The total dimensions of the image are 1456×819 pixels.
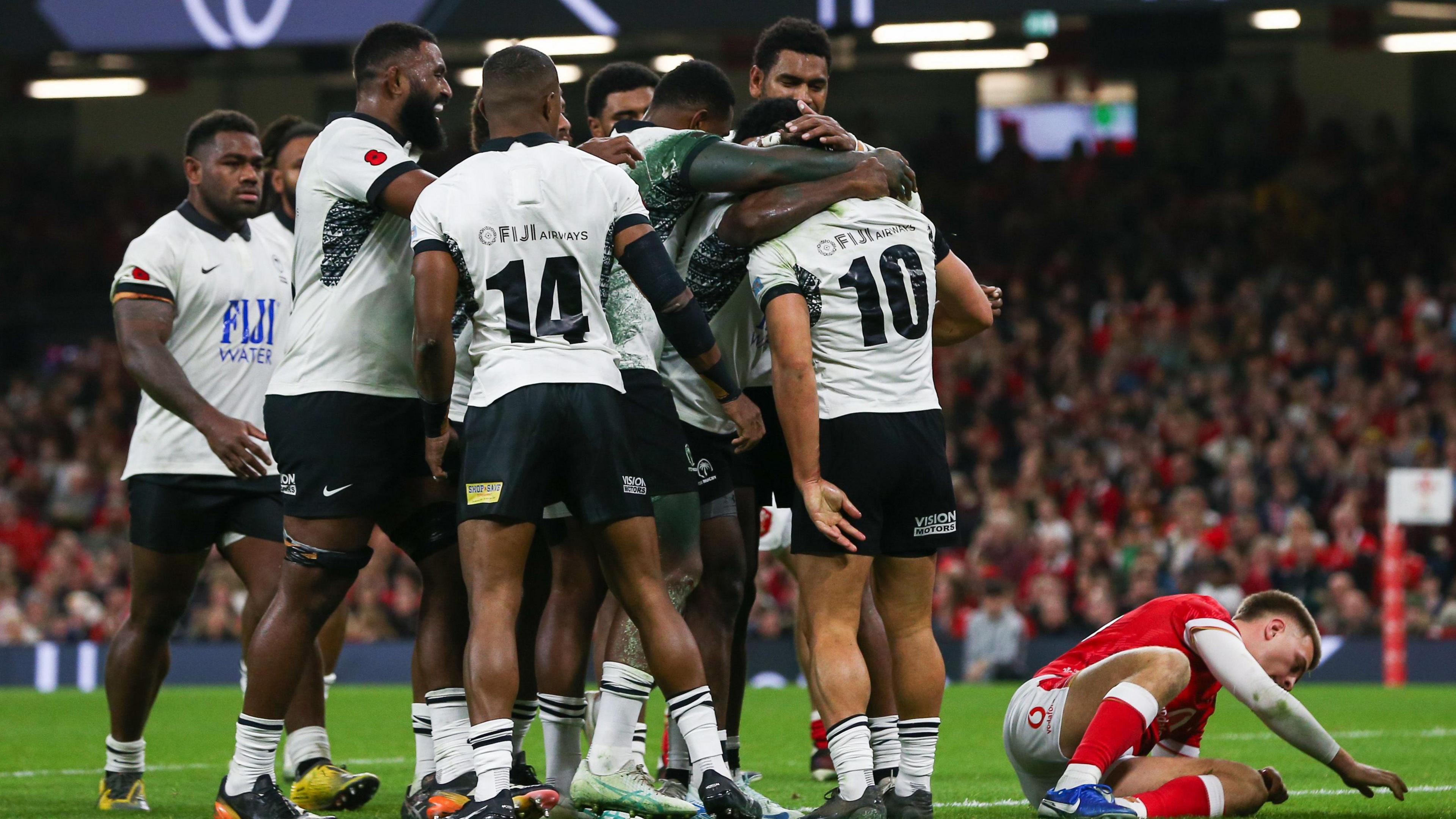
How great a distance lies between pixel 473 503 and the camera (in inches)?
207

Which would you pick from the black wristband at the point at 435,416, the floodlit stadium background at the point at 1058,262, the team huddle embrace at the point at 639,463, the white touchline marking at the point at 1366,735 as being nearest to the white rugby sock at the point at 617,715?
the team huddle embrace at the point at 639,463

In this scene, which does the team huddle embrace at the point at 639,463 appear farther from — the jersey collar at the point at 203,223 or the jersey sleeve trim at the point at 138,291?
the jersey collar at the point at 203,223

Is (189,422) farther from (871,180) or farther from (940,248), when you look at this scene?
(940,248)

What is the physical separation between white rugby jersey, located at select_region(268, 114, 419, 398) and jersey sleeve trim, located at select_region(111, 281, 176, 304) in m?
1.12

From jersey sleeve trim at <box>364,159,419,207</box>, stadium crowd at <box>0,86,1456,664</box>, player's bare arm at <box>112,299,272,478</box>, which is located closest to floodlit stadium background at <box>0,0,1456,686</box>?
stadium crowd at <box>0,86,1456,664</box>

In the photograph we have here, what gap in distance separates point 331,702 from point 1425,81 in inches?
671

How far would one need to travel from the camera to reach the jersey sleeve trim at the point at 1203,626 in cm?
564

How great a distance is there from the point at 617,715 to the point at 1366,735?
5.79 meters

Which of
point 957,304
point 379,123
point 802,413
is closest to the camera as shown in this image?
point 802,413

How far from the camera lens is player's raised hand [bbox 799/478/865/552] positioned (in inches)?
221

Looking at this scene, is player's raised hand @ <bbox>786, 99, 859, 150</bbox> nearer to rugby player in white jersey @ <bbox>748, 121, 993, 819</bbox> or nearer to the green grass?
rugby player in white jersey @ <bbox>748, 121, 993, 819</bbox>

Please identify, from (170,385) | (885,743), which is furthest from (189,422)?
(885,743)

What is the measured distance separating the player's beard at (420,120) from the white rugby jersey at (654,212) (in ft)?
2.22

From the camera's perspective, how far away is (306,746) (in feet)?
22.4
